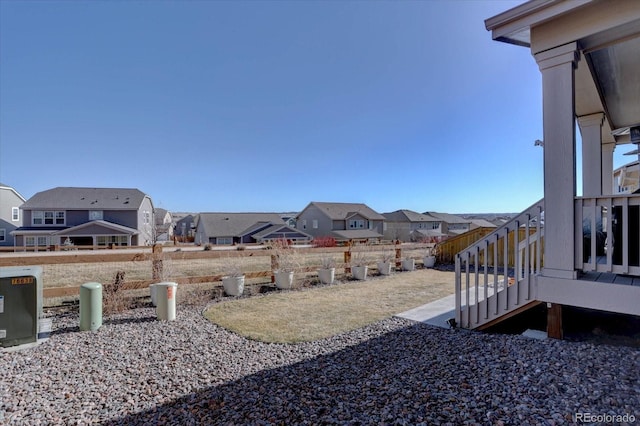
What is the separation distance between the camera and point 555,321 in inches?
143

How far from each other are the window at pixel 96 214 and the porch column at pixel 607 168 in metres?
35.0

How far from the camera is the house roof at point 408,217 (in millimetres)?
45844

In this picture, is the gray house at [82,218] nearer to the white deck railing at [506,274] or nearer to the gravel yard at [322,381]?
the gravel yard at [322,381]

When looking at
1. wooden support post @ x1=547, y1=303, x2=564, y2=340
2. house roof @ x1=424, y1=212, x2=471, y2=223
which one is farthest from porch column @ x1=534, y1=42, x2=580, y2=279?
house roof @ x1=424, y1=212, x2=471, y2=223

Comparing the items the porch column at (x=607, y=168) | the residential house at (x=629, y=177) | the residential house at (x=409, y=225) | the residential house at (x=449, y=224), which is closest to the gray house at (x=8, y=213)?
the porch column at (x=607, y=168)

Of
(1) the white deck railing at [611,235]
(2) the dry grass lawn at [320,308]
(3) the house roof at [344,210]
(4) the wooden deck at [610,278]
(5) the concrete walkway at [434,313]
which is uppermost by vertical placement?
(3) the house roof at [344,210]

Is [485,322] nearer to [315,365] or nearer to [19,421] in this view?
[315,365]

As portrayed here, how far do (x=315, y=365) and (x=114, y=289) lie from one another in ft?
14.9

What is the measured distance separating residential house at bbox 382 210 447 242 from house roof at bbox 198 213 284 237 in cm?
1788

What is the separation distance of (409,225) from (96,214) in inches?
1530

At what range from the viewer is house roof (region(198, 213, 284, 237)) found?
35.0 meters

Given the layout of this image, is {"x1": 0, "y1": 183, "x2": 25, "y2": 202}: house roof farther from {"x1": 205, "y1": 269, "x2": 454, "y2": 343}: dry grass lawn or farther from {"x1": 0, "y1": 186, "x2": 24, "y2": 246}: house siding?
{"x1": 205, "y1": 269, "x2": 454, "y2": 343}: dry grass lawn

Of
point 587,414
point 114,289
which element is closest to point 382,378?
point 587,414

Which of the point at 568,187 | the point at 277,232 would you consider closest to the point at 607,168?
the point at 568,187
